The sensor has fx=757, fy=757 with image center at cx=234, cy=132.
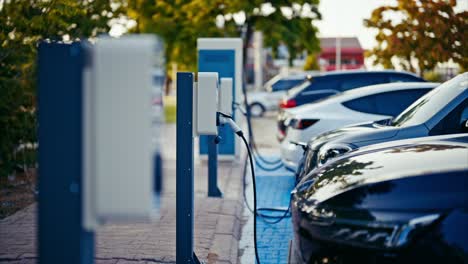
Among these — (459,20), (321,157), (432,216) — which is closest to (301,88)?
(459,20)

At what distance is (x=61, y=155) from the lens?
2.76m

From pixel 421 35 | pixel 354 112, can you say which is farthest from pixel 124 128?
pixel 421 35

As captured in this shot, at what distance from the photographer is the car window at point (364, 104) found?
35.2 ft

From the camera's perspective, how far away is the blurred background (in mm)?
9555

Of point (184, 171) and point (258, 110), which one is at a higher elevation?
point (184, 171)

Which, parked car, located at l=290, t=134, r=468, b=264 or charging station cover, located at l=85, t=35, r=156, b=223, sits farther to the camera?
parked car, located at l=290, t=134, r=468, b=264

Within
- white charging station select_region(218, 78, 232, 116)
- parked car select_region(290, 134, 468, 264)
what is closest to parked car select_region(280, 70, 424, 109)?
white charging station select_region(218, 78, 232, 116)

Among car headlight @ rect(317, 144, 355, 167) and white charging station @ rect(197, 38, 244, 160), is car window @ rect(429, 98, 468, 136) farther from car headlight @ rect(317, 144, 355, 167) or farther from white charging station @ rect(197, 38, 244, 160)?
white charging station @ rect(197, 38, 244, 160)

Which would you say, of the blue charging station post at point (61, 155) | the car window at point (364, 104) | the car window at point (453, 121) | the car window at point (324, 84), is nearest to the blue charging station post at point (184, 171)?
the car window at point (453, 121)

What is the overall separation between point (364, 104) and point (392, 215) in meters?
7.28

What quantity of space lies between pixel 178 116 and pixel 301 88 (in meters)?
9.39

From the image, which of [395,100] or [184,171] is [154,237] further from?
[395,100]

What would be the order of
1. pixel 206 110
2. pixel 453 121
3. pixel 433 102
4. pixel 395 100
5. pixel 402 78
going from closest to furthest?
pixel 206 110, pixel 453 121, pixel 433 102, pixel 395 100, pixel 402 78

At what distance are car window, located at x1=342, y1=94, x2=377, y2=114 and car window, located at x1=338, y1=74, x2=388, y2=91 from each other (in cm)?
380
